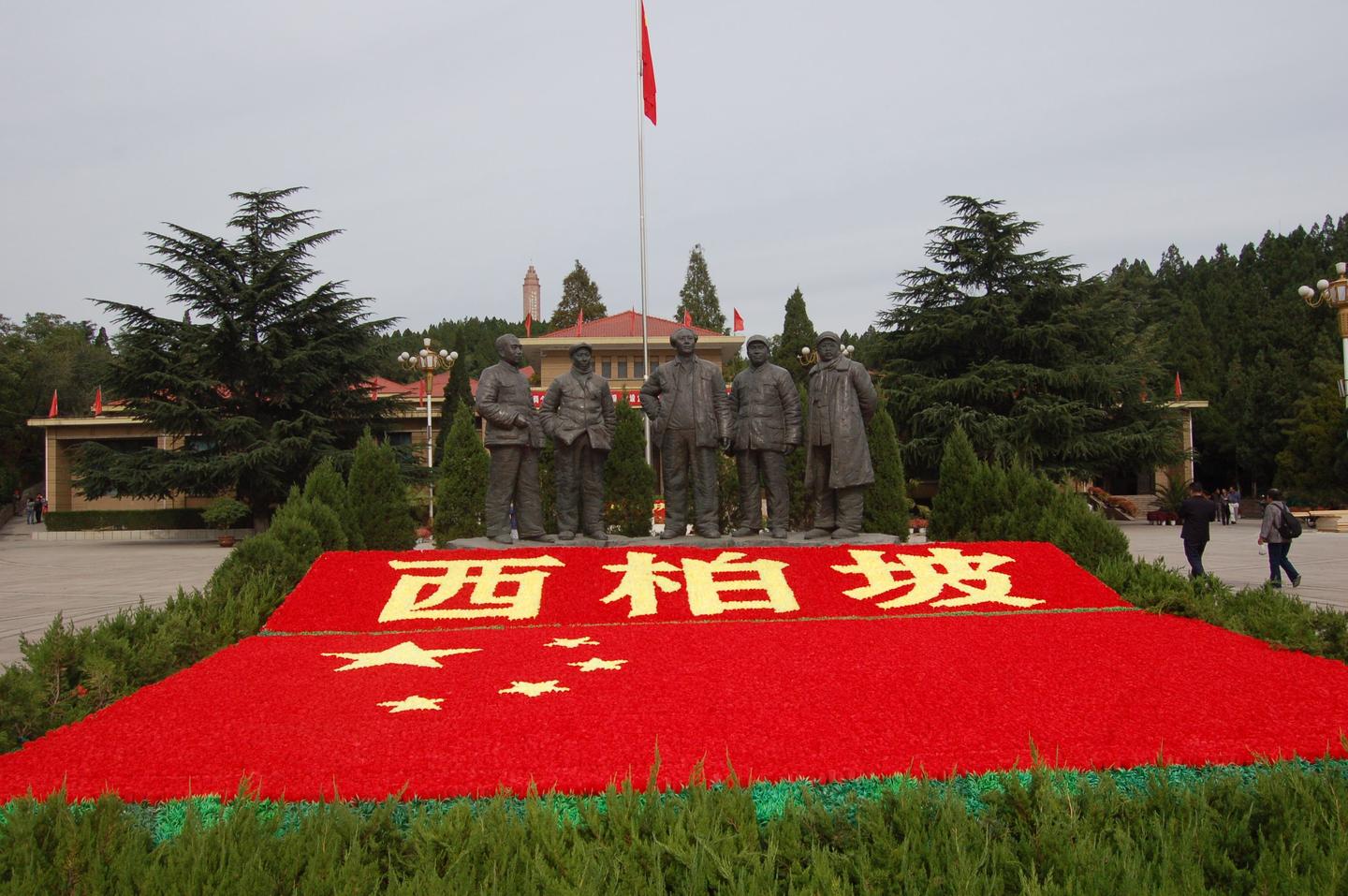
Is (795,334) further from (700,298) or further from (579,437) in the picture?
(579,437)

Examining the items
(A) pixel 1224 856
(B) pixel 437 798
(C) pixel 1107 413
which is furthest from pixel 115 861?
(C) pixel 1107 413

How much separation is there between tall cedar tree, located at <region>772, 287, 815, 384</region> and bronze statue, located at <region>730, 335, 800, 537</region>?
25433 mm

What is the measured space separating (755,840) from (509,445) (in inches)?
277

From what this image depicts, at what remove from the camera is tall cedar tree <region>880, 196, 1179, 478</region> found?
82.6ft

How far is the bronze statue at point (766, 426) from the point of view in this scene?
9.04 metres

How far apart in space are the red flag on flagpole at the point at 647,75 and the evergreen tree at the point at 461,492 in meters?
6.80

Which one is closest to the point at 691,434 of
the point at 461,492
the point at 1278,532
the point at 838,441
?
the point at 838,441

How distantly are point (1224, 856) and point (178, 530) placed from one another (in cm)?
3174

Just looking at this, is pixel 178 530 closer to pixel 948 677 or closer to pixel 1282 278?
pixel 948 677

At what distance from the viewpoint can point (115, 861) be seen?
2.37 m

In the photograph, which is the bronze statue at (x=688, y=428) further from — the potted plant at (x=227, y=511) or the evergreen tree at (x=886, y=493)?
the potted plant at (x=227, y=511)

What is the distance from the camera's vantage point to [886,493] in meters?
11.4

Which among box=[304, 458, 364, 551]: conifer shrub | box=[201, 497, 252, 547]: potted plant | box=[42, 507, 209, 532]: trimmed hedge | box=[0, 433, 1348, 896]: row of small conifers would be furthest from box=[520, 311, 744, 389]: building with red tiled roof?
box=[0, 433, 1348, 896]: row of small conifers

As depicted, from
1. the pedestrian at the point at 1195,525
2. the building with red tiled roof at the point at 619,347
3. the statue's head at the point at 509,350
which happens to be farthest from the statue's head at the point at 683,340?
the building with red tiled roof at the point at 619,347
